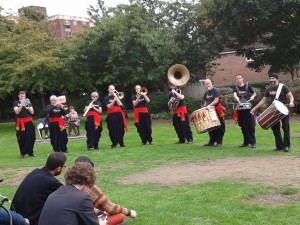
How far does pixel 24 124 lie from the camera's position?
13.2 meters

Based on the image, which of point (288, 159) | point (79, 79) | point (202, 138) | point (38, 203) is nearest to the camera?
point (38, 203)

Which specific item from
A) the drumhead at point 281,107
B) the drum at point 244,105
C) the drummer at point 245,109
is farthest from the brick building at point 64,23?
the drumhead at point 281,107

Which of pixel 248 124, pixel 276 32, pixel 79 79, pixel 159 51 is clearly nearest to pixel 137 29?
pixel 159 51

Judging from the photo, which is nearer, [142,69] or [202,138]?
[202,138]

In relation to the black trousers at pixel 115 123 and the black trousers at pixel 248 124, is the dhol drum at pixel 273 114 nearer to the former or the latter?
the black trousers at pixel 248 124

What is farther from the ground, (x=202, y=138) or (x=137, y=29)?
(x=137, y=29)

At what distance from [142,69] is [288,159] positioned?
49.7 feet

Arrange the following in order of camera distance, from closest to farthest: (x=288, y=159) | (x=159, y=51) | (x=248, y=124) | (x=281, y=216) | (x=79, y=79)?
(x=281, y=216) < (x=288, y=159) < (x=248, y=124) < (x=159, y=51) < (x=79, y=79)

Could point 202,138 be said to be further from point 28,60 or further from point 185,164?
point 28,60

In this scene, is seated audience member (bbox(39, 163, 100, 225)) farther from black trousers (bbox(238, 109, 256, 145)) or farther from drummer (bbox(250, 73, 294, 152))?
black trousers (bbox(238, 109, 256, 145))

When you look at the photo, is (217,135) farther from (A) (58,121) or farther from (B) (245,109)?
(A) (58,121)

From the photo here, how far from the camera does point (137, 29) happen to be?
24.6 metres

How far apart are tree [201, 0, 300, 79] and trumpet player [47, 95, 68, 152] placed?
1247 centimetres

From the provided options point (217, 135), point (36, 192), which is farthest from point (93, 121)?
point (36, 192)
